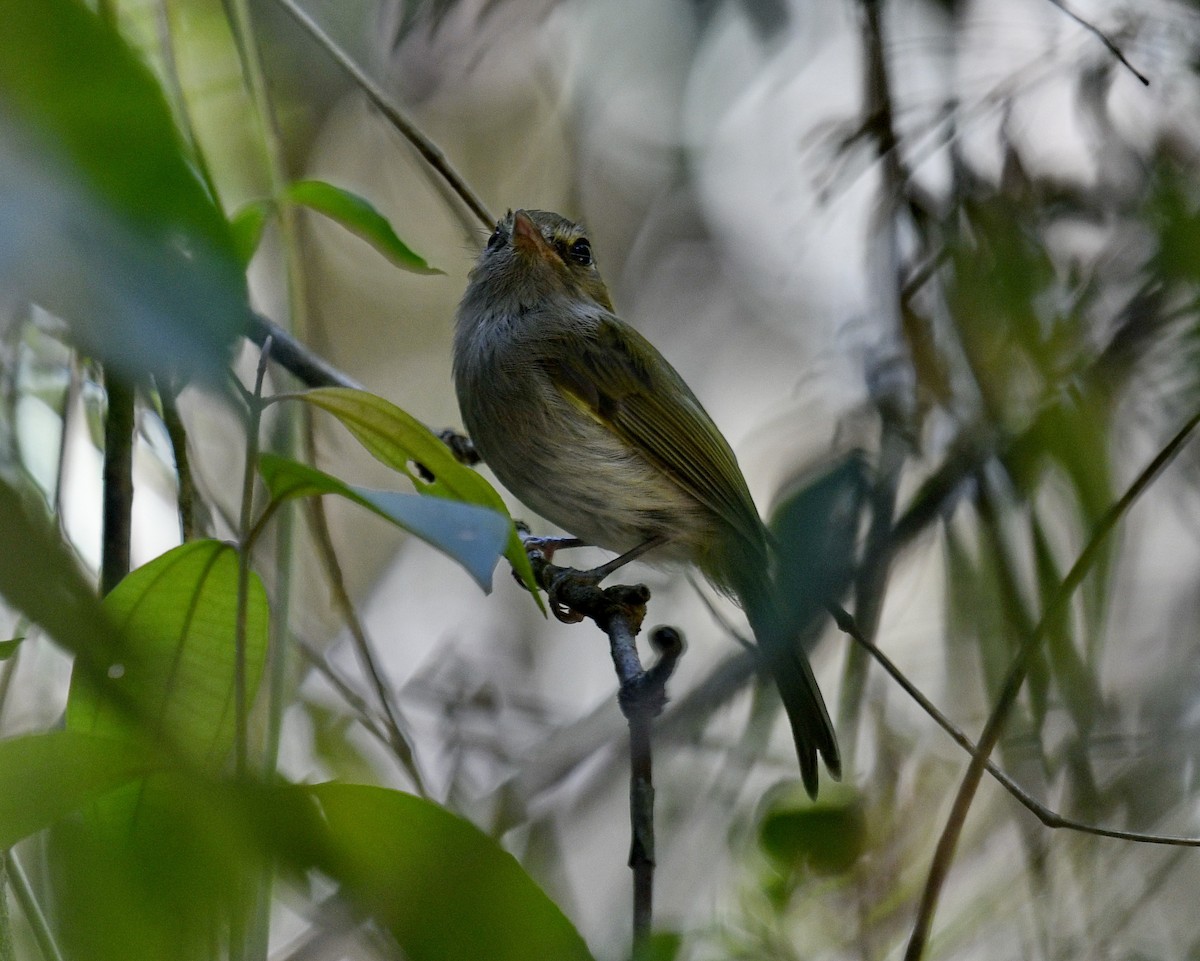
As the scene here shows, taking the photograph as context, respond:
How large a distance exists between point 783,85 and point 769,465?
125cm

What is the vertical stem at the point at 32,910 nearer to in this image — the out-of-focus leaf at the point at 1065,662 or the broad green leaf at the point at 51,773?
the broad green leaf at the point at 51,773

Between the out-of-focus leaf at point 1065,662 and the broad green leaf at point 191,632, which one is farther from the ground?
the broad green leaf at point 191,632

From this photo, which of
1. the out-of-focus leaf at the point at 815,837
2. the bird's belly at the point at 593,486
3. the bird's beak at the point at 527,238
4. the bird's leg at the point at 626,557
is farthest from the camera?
the bird's beak at the point at 527,238

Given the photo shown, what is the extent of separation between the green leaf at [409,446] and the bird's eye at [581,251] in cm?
247

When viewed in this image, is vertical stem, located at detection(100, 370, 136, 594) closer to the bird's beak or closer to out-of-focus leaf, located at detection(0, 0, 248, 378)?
out-of-focus leaf, located at detection(0, 0, 248, 378)

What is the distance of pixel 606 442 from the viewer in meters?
3.37

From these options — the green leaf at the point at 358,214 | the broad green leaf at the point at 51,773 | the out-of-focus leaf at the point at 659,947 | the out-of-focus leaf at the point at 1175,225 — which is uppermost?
the green leaf at the point at 358,214

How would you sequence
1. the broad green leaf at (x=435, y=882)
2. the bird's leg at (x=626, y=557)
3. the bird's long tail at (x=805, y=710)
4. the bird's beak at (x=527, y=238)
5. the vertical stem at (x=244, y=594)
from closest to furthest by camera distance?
Answer: the broad green leaf at (x=435, y=882) → the vertical stem at (x=244, y=594) → the bird's long tail at (x=805, y=710) → the bird's leg at (x=626, y=557) → the bird's beak at (x=527, y=238)

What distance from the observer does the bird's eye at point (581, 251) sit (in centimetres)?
397

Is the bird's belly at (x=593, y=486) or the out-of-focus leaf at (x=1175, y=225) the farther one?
the bird's belly at (x=593, y=486)

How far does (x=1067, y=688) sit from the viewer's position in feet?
8.26

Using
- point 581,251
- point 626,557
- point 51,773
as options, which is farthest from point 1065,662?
point 581,251

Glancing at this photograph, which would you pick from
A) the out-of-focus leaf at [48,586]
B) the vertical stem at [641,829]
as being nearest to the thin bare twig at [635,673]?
the vertical stem at [641,829]

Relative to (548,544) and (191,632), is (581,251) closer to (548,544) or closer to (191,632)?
(548,544)
